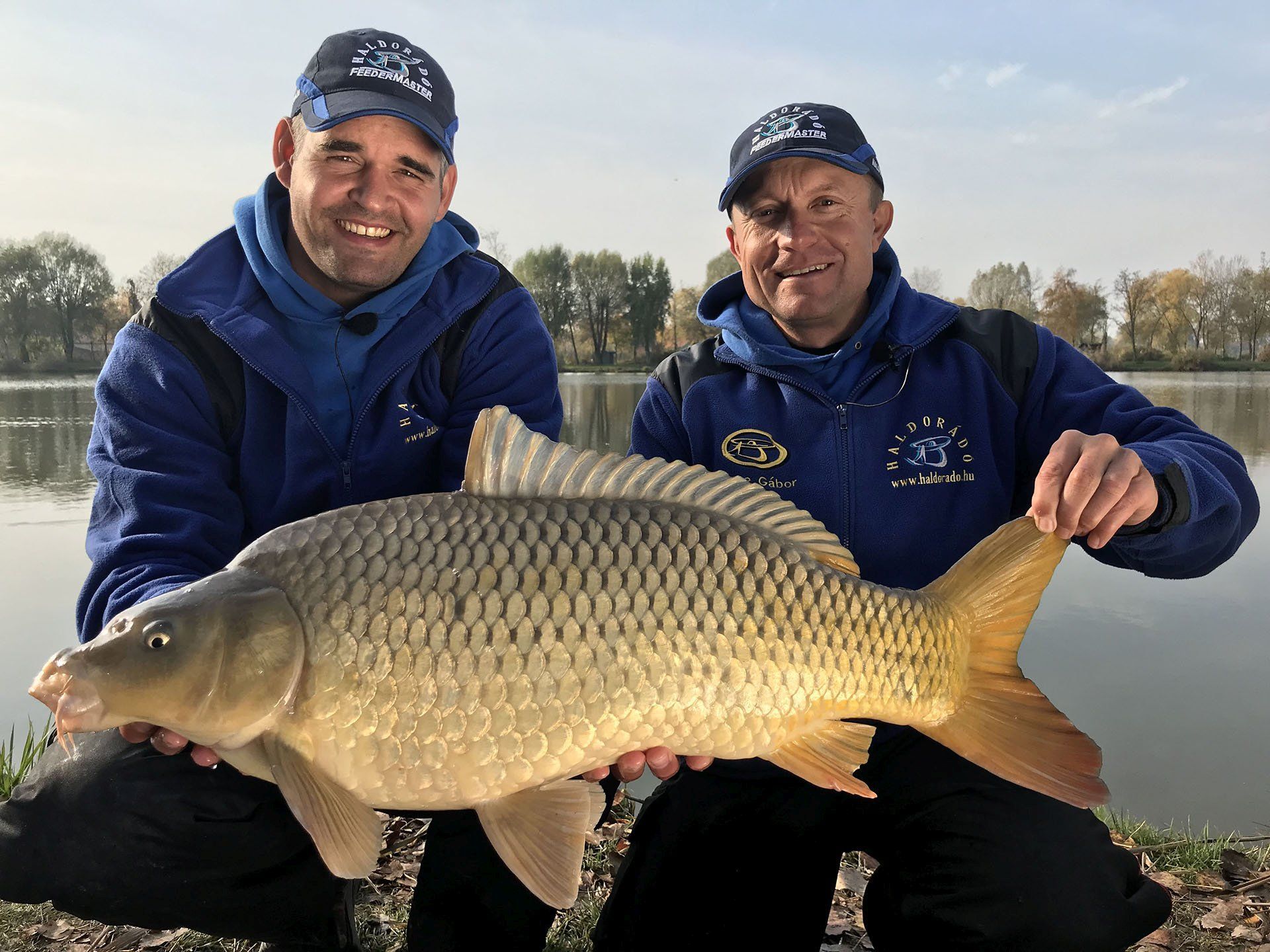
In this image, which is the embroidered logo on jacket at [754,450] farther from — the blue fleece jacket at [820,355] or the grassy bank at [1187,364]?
the grassy bank at [1187,364]

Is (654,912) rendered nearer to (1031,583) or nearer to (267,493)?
(1031,583)

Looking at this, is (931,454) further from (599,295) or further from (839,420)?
(599,295)

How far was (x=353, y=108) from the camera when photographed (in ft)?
4.92

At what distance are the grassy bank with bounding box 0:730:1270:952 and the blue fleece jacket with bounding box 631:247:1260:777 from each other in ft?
1.33

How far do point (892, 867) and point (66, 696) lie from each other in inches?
44.4

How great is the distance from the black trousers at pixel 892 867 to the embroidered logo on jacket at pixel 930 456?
0.45 m

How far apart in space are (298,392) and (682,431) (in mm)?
700

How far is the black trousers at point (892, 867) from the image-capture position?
1.15 meters

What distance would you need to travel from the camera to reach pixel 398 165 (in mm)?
1555

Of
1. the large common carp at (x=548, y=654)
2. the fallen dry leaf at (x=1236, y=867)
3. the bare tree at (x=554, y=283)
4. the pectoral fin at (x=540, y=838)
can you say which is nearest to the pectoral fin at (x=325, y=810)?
the large common carp at (x=548, y=654)

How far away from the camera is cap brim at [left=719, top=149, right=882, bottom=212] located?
1.61m

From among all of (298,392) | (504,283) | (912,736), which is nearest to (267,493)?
(298,392)

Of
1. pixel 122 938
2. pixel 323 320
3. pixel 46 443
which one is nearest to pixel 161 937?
pixel 122 938

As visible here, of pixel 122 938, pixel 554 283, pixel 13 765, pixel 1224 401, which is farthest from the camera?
pixel 554 283
